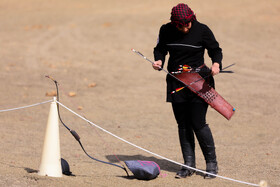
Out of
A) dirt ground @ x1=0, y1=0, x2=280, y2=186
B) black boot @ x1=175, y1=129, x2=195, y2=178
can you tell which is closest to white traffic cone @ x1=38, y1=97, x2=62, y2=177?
dirt ground @ x1=0, y1=0, x2=280, y2=186

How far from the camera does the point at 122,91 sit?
499 inches

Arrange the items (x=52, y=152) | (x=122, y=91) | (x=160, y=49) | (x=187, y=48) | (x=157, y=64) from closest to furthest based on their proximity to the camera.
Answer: (x=52, y=152)
(x=187, y=48)
(x=157, y=64)
(x=160, y=49)
(x=122, y=91)

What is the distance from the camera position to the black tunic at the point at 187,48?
239 inches

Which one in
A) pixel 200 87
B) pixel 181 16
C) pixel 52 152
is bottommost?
pixel 52 152

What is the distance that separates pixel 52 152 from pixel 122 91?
6.77 metres

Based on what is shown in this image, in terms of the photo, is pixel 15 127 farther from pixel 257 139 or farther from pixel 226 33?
pixel 226 33

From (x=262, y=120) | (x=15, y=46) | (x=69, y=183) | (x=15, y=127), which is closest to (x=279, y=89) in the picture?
(x=262, y=120)

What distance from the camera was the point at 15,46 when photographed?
19281mm

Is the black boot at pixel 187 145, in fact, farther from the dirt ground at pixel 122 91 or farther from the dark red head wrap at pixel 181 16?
the dark red head wrap at pixel 181 16

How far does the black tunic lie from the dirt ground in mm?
995

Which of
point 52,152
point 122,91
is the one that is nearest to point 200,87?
point 52,152

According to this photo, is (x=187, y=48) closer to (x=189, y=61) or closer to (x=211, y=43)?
(x=189, y=61)

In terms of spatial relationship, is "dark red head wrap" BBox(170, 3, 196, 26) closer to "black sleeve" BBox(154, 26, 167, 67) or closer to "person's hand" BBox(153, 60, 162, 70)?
"black sleeve" BBox(154, 26, 167, 67)

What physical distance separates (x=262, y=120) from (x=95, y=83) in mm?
4789
